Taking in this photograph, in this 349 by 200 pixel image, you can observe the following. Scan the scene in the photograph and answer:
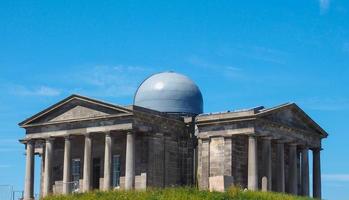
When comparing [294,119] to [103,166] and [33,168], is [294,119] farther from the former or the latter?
[33,168]

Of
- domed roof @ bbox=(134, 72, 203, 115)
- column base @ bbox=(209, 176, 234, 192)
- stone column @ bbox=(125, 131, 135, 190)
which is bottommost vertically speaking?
column base @ bbox=(209, 176, 234, 192)

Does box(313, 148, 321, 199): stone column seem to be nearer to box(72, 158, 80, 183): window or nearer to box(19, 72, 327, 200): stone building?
box(19, 72, 327, 200): stone building

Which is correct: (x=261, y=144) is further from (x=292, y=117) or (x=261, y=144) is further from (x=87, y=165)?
(x=87, y=165)

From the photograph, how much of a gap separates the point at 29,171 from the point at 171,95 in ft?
45.6

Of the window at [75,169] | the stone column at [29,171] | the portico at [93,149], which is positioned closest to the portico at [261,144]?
the portico at [93,149]

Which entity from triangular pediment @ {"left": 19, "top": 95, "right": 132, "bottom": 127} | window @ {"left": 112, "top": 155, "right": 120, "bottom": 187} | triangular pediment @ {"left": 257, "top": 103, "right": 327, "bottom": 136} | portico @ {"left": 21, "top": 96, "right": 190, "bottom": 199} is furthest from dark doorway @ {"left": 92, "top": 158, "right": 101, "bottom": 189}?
triangular pediment @ {"left": 257, "top": 103, "right": 327, "bottom": 136}

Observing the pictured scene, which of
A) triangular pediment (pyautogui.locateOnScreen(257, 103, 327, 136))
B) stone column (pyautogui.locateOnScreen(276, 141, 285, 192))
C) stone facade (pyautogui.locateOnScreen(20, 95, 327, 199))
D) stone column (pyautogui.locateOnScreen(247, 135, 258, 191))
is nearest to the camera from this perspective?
stone column (pyautogui.locateOnScreen(247, 135, 258, 191))

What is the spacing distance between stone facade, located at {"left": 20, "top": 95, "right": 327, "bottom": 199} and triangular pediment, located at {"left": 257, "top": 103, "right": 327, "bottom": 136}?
0.09 metres

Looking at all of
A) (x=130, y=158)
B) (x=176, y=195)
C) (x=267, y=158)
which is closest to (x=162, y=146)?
(x=130, y=158)

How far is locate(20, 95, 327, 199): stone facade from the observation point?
57500 mm

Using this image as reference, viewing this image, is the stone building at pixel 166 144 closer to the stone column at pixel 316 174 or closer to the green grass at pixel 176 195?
the stone column at pixel 316 174

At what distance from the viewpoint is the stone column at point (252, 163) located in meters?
56.7

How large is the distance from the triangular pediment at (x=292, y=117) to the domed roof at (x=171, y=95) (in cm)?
840

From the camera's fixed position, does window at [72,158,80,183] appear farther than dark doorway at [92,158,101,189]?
Yes
